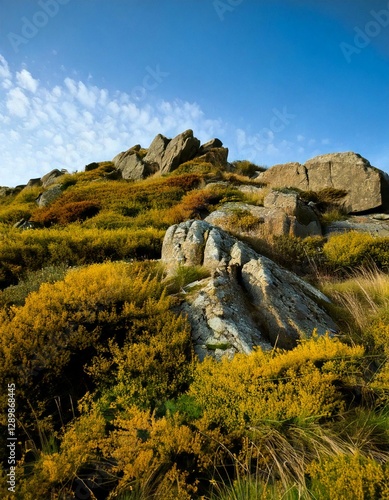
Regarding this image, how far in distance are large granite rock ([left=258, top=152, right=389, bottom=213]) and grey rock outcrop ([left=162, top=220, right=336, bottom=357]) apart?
1193 cm

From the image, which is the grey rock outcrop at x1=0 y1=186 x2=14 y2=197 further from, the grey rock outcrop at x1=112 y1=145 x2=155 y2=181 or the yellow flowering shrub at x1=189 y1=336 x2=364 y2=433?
the yellow flowering shrub at x1=189 y1=336 x2=364 y2=433

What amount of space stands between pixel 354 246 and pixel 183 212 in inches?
252

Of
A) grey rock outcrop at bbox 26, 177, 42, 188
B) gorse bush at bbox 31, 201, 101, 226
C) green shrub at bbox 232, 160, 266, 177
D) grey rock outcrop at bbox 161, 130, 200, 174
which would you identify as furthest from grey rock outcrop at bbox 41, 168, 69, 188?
green shrub at bbox 232, 160, 266, 177

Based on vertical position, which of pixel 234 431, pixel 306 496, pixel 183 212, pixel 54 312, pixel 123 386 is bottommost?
pixel 306 496

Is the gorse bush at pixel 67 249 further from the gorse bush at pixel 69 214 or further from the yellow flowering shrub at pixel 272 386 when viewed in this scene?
the yellow flowering shrub at pixel 272 386

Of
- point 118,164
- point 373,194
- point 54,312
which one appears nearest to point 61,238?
point 54,312

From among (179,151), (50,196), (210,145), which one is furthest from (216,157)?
(50,196)

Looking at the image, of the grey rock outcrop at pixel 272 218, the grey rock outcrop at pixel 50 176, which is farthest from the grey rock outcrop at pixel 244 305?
the grey rock outcrop at pixel 50 176

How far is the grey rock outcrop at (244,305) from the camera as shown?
3.63m

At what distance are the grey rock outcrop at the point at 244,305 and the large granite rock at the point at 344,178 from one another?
11.9m

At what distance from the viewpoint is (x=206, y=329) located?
372cm

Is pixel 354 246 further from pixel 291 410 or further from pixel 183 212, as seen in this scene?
pixel 291 410

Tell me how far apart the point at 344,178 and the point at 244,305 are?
1483cm

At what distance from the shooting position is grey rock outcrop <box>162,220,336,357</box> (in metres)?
3.63
